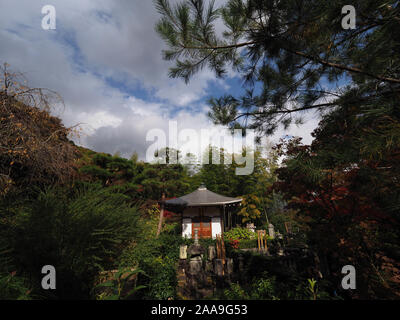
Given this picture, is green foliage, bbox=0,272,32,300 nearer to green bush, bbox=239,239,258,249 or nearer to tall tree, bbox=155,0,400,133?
tall tree, bbox=155,0,400,133

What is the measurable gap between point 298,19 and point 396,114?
1588 mm

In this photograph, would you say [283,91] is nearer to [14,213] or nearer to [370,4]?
[370,4]

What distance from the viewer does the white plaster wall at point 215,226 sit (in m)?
12.5

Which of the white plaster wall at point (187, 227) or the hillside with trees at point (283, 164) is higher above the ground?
the hillside with trees at point (283, 164)

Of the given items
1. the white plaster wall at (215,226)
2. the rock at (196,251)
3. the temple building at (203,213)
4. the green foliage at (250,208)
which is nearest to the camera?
the rock at (196,251)

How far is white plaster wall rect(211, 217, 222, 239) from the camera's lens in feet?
40.9

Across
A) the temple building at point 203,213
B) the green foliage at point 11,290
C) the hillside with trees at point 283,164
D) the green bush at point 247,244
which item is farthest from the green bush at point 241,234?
the green foliage at point 11,290

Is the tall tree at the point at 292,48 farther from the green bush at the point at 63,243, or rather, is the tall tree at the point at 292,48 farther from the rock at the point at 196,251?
the rock at the point at 196,251

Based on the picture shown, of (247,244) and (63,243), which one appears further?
(247,244)

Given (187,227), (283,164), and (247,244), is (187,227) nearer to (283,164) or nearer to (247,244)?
(247,244)

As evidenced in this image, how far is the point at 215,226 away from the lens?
1255 centimetres

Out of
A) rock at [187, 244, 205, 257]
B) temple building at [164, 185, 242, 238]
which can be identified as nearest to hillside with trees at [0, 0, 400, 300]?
rock at [187, 244, 205, 257]

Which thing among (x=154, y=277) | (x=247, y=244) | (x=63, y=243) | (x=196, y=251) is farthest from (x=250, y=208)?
(x=63, y=243)
